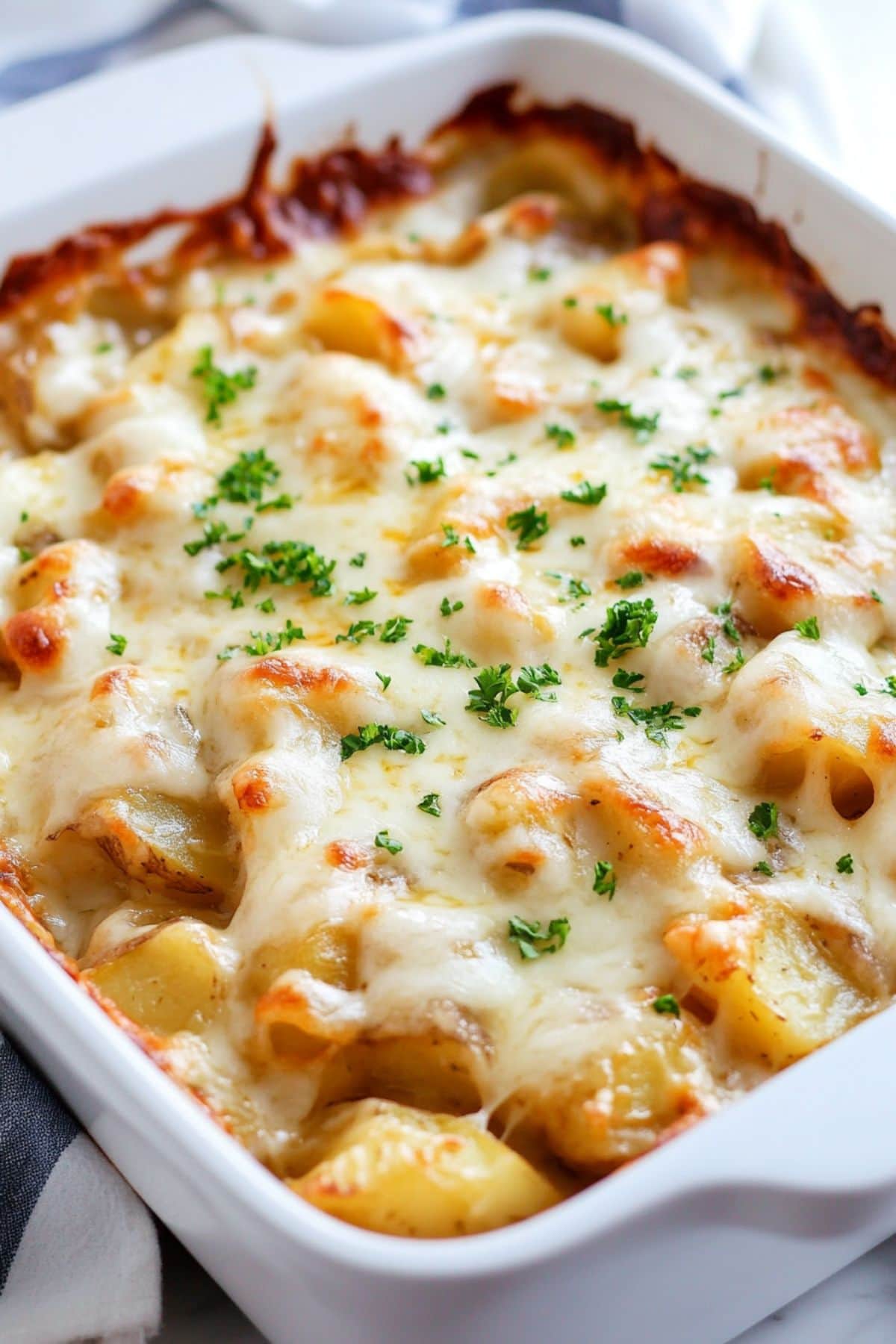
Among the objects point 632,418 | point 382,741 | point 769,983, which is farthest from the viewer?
point 632,418

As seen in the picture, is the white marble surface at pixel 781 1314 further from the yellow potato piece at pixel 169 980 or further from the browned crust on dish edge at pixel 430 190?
the browned crust on dish edge at pixel 430 190

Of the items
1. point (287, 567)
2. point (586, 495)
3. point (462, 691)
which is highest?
point (586, 495)

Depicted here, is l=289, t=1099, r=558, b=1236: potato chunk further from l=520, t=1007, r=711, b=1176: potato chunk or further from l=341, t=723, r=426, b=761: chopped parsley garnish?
l=341, t=723, r=426, b=761: chopped parsley garnish

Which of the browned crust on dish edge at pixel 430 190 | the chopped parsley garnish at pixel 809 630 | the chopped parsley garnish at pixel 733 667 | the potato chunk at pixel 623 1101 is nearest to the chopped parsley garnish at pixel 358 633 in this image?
the chopped parsley garnish at pixel 733 667

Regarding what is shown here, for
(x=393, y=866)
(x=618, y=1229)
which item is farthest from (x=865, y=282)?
(x=618, y=1229)

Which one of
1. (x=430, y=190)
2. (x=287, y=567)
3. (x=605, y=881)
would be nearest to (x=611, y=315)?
(x=430, y=190)

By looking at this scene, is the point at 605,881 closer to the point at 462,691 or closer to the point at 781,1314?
the point at 462,691

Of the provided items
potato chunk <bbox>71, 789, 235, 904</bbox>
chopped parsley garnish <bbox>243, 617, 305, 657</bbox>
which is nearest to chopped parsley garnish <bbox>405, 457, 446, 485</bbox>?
chopped parsley garnish <bbox>243, 617, 305, 657</bbox>

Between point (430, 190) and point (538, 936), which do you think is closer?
point (538, 936)
